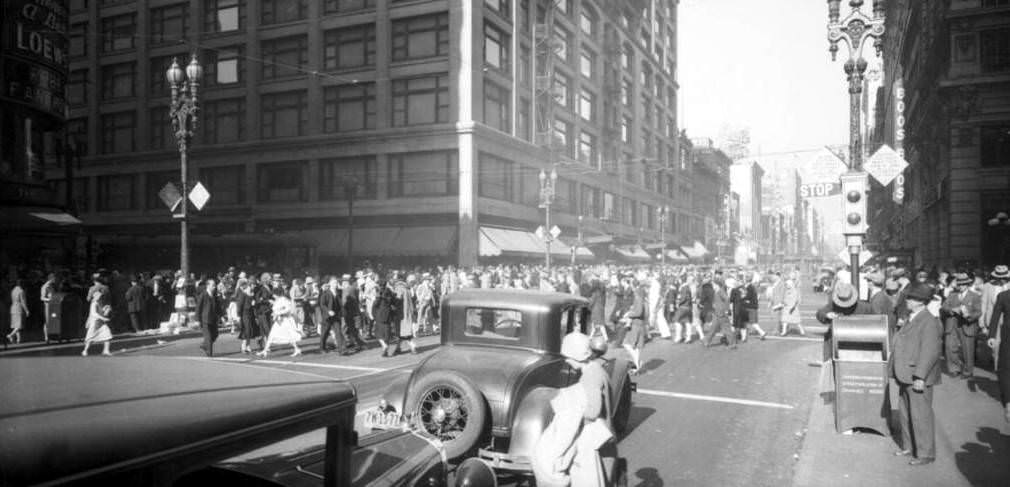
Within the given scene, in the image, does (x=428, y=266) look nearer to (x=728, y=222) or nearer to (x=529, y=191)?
(x=529, y=191)

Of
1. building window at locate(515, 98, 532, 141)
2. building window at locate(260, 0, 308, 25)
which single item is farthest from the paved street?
building window at locate(260, 0, 308, 25)

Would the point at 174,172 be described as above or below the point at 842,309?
above

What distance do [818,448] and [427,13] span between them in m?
31.4

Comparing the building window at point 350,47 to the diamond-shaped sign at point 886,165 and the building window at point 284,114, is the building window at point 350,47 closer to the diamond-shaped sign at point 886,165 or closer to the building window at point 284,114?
the building window at point 284,114

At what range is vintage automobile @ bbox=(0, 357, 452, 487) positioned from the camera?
173 cm

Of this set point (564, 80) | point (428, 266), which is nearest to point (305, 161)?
point (428, 266)

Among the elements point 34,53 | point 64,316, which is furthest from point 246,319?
point 34,53

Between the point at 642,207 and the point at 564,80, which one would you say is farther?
the point at 642,207

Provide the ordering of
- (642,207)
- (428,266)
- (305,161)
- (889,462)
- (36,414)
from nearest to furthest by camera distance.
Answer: (36,414) < (889,462) < (428,266) < (305,161) < (642,207)

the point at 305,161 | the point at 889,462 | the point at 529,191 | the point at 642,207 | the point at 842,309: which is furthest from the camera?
the point at 642,207

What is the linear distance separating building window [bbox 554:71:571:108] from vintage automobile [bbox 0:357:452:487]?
41007 mm

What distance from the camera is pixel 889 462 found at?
6.74m

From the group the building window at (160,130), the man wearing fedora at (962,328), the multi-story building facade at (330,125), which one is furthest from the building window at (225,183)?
the man wearing fedora at (962,328)

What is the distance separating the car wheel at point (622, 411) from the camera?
780cm
